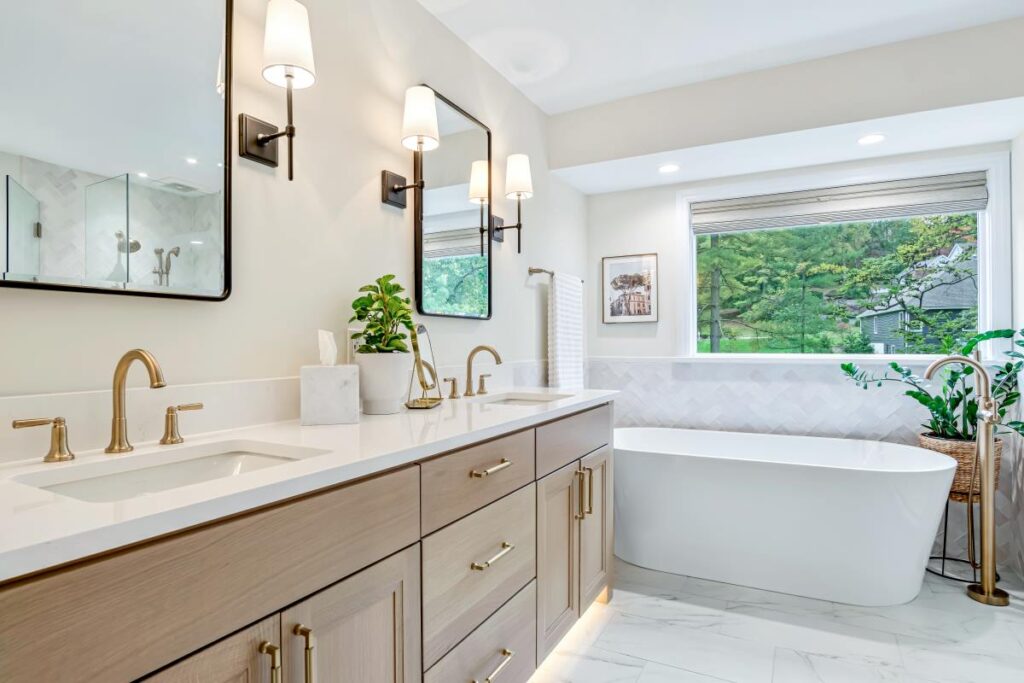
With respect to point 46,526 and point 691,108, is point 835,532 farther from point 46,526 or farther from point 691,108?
point 46,526

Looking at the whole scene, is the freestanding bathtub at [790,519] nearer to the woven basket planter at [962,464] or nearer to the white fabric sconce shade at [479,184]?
the woven basket planter at [962,464]

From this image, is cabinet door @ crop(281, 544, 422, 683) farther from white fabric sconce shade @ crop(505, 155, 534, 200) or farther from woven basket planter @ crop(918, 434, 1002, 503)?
woven basket planter @ crop(918, 434, 1002, 503)

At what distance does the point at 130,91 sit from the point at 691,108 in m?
2.44

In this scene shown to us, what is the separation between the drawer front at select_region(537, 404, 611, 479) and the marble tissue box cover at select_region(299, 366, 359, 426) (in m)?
0.56

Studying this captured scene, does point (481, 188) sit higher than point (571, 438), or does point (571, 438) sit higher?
point (481, 188)

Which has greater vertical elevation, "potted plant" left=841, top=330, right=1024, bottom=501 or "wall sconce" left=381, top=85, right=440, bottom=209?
"wall sconce" left=381, top=85, right=440, bottom=209

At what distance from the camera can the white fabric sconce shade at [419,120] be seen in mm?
1865

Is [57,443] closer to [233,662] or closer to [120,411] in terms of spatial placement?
[120,411]

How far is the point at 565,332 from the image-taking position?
10.1 ft

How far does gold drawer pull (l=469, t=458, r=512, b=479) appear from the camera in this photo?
134 centimetres

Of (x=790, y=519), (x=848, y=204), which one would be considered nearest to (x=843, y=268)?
(x=848, y=204)

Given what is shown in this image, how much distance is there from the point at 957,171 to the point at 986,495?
5.39 ft

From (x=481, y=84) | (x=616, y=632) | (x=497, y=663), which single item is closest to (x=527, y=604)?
(x=497, y=663)

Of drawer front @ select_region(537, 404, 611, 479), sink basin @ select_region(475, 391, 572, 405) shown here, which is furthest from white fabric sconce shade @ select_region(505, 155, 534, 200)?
drawer front @ select_region(537, 404, 611, 479)
